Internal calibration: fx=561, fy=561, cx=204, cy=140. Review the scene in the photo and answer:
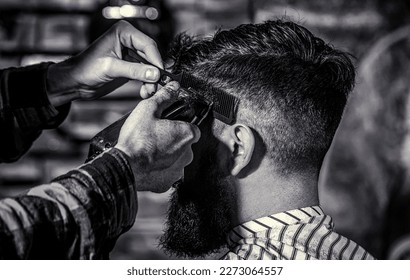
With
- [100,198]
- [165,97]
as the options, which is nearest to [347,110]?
[165,97]

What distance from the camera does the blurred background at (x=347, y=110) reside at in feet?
7.34

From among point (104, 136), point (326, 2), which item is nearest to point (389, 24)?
point (326, 2)

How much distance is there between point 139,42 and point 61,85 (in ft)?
1.06

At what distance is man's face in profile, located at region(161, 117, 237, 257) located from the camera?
5.23 ft

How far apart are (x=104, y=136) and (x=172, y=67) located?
1.12 ft

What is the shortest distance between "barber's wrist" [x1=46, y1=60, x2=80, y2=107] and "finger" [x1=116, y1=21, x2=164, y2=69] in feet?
0.71

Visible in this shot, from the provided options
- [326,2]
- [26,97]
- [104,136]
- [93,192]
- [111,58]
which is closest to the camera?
[93,192]

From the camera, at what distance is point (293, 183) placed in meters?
1.53

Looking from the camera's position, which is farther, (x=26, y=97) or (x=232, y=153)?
(x=26, y=97)

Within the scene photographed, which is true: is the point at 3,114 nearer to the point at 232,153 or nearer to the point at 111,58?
the point at 111,58

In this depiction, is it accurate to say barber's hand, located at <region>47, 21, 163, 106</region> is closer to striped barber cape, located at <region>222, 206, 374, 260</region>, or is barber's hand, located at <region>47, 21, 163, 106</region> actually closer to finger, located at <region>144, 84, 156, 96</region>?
finger, located at <region>144, 84, 156, 96</region>

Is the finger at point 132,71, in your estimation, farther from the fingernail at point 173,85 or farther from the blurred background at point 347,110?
the blurred background at point 347,110

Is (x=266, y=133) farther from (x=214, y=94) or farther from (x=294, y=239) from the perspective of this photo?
(x=294, y=239)

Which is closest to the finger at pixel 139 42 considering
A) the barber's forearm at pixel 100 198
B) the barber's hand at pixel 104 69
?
the barber's hand at pixel 104 69
